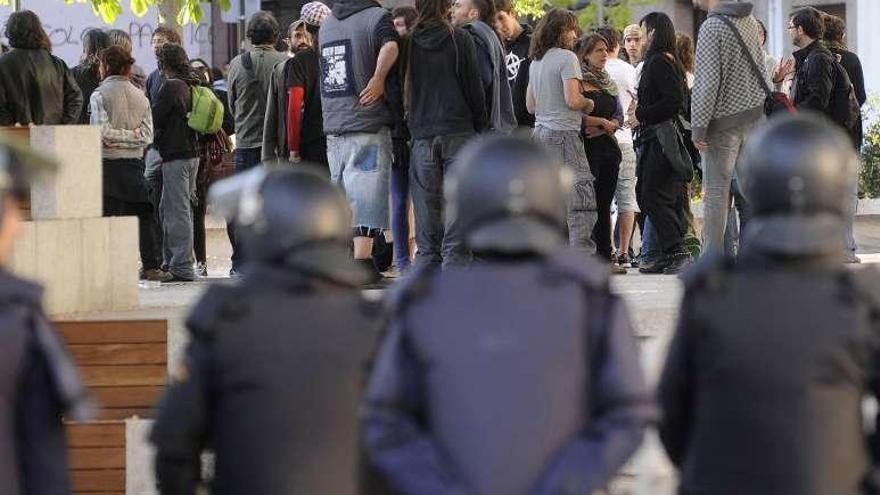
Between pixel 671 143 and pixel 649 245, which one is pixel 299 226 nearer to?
pixel 671 143

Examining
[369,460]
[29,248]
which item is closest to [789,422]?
[369,460]

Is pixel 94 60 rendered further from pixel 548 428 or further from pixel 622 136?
pixel 548 428

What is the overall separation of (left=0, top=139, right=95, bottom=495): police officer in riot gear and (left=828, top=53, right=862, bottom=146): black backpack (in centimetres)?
780

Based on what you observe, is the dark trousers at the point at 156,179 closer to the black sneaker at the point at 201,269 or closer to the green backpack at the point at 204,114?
the black sneaker at the point at 201,269

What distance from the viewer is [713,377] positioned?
466cm

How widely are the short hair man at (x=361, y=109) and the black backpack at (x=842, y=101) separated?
2.81 meters

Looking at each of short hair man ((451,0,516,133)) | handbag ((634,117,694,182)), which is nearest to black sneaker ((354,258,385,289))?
short hair man ((451,0,516,133))

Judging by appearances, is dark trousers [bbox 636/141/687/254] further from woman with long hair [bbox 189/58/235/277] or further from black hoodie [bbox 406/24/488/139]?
woman with long hair [bbox 189/58/235/277]

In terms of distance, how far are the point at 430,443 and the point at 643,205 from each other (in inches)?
313

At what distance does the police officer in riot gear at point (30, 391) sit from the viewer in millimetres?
4785

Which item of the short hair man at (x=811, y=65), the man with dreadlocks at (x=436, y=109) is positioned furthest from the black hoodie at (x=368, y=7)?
the short hair man at (x=811, y=65)

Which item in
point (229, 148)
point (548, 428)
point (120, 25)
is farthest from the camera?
point (120, 25)

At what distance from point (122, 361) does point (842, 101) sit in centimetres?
531

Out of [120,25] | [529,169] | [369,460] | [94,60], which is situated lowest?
[369,460]
